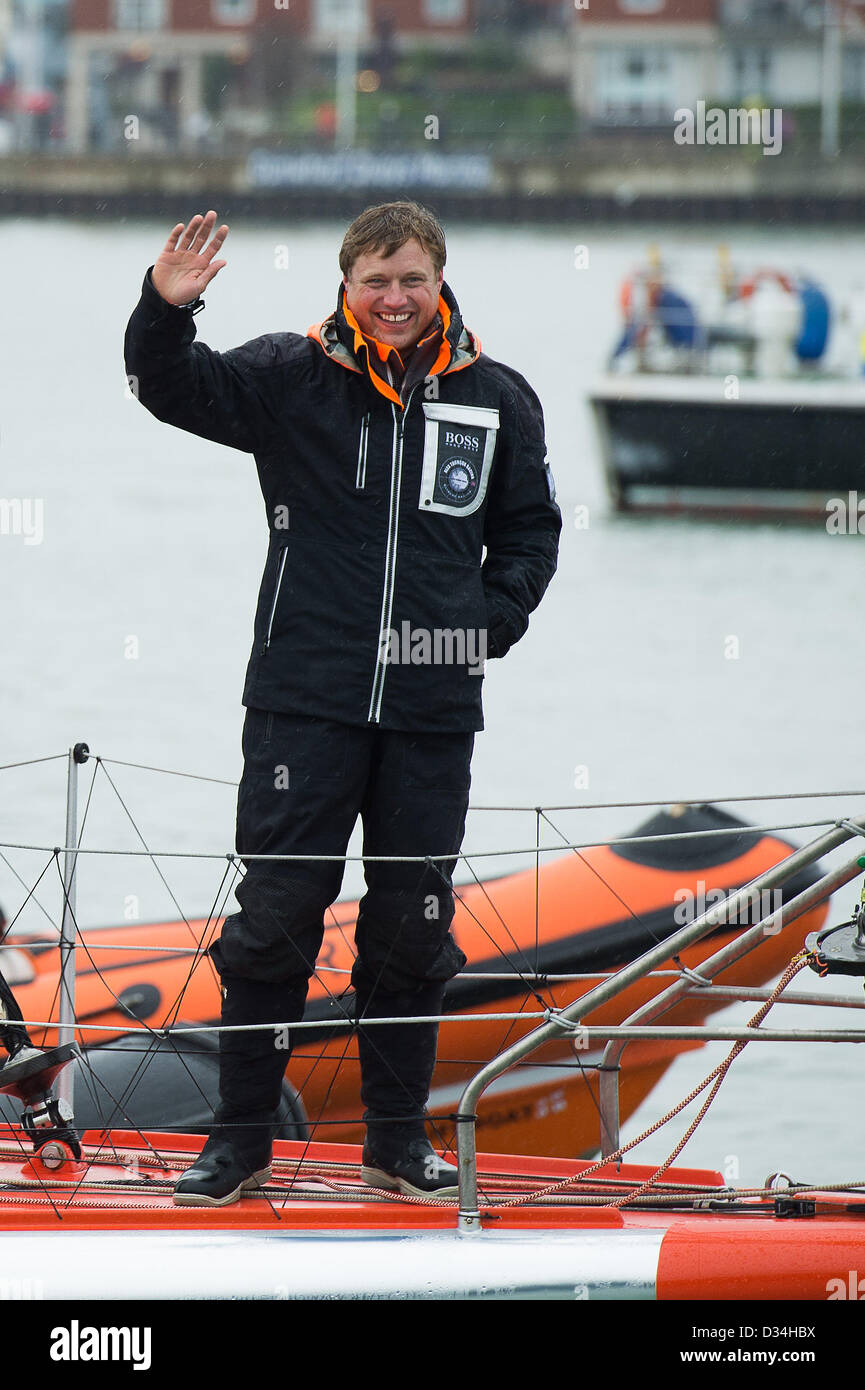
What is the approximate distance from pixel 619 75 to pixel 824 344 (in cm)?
4452

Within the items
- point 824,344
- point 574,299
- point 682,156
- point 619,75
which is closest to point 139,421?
point 824,344

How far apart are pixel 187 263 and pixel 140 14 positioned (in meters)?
65.0

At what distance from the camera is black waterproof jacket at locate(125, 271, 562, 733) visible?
10.2 ft

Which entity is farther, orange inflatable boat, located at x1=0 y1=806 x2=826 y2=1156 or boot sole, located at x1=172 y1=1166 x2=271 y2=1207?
orange inflatable boat, located at x1=0 y1=806 x2=826 y2=1156

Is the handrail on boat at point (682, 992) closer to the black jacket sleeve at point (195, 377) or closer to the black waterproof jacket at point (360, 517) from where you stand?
the black waterproof jacket at point (360, 517)

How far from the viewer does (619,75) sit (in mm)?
59062

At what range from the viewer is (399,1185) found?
3352 millimetres

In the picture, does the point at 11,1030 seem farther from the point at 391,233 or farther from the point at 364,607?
the point at 391,233

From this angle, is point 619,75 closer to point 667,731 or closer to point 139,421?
point 139,421

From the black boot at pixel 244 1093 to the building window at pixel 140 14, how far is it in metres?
64.6
